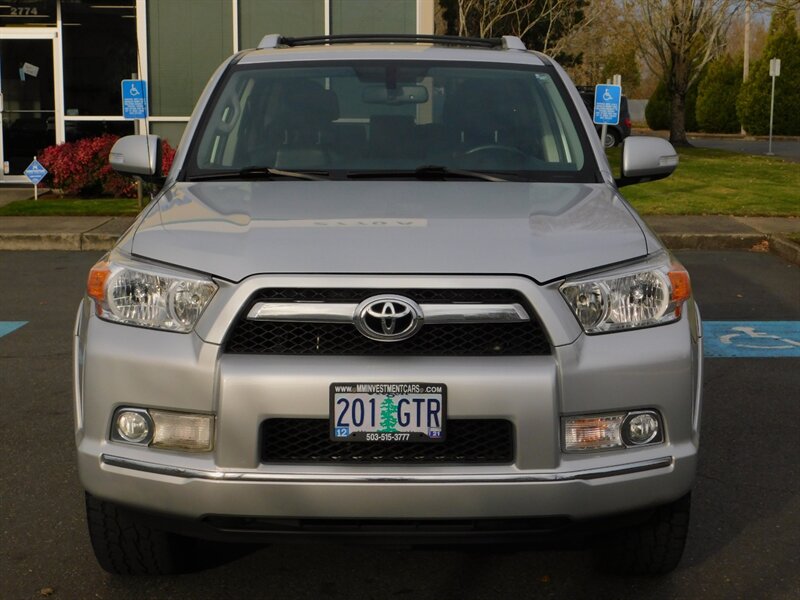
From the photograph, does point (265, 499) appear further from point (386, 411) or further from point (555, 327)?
point (555, 327)

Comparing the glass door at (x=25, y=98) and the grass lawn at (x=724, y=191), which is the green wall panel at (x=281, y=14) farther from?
the grass lawn at (x=724, y=191)

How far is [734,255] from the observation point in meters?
13.3

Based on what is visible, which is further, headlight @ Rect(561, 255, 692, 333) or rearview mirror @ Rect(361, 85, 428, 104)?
rearview mirror @ Rect(361, 85, 428, 104)

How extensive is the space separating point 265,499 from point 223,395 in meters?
0.31

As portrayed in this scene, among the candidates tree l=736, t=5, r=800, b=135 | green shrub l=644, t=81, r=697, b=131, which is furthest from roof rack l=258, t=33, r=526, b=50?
green shrub l=644, t=81, r=697, b=131

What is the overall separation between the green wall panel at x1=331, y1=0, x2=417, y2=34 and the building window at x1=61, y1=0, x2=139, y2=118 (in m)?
3.24

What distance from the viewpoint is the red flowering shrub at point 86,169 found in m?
17.4

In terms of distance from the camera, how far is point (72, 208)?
1598 centimetres

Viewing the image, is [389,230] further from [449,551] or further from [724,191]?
[724,191]

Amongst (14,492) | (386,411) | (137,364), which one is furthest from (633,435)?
(14,492)

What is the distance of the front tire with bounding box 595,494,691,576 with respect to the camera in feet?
12.8

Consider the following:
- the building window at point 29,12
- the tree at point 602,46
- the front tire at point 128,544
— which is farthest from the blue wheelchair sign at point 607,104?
the tree at point 602,46

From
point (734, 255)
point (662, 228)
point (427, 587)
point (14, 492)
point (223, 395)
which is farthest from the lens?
point (662, 228)

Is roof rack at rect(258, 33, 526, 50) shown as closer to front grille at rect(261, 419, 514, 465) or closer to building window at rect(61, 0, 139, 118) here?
front grille at rect(261, 419, 514, 465)
